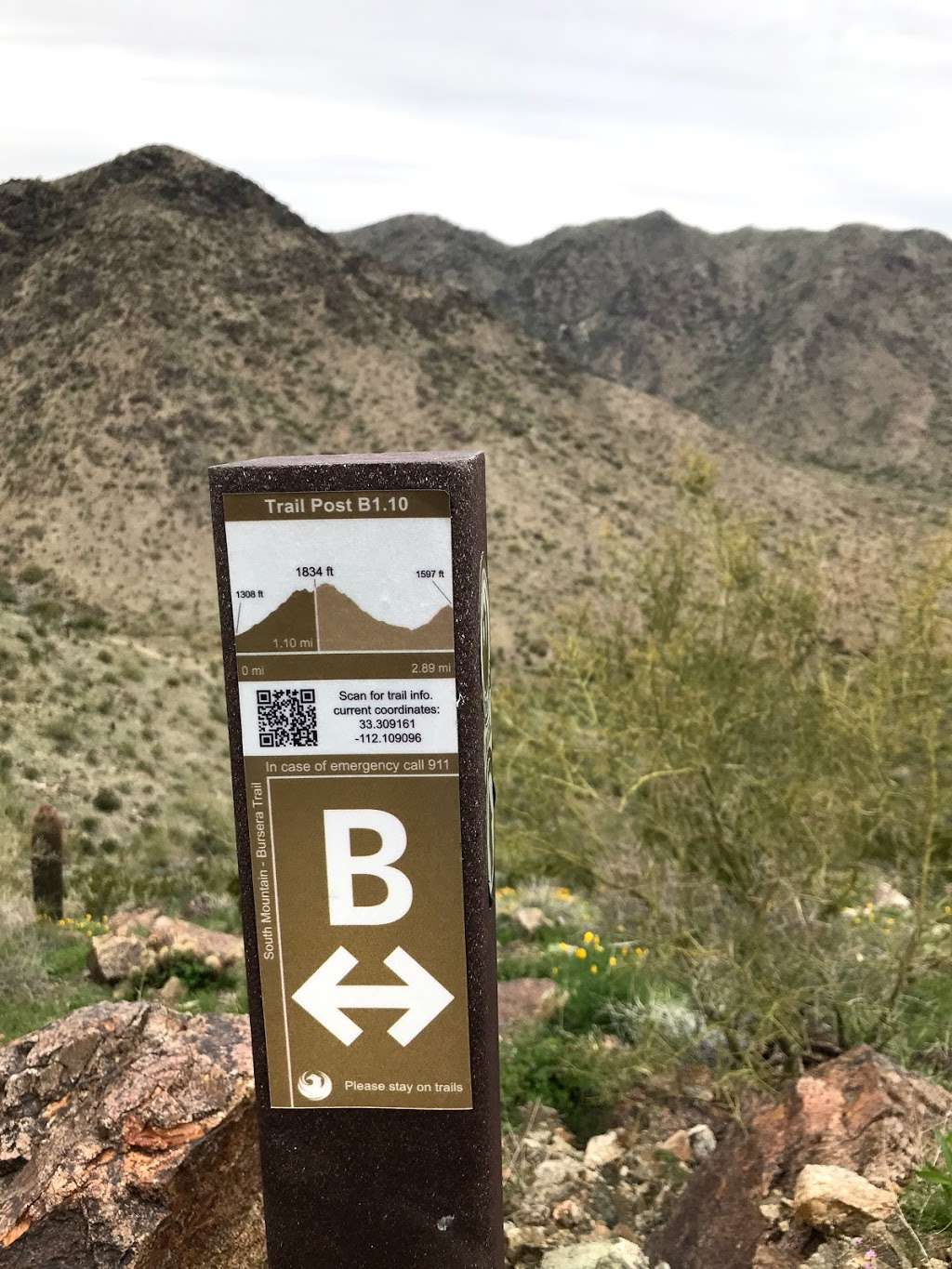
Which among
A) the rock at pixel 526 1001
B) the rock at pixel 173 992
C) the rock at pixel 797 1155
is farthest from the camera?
the rock at pixel 173 992

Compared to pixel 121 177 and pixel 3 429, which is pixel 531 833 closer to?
pixel 3 429

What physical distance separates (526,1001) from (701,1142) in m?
1.38

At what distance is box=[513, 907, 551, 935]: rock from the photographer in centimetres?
697

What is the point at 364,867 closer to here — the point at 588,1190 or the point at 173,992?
the point at 588,1190

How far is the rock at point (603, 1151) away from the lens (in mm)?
3992

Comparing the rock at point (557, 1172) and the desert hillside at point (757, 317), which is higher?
the desert hillside at point (757, 317)

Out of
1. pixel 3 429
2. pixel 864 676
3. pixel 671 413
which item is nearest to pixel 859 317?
pixel 671 413

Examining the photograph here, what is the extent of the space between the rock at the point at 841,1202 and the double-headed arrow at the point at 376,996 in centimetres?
125

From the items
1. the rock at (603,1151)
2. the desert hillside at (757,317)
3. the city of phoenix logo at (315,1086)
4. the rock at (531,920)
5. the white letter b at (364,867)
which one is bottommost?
the rock at (531,920)

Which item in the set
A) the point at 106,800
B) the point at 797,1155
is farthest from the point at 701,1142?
the point at 106,800

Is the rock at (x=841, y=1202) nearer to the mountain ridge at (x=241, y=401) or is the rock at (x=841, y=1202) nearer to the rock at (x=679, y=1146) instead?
the rock at (x=679, y=1146)

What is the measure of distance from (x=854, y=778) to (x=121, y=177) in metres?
42.7

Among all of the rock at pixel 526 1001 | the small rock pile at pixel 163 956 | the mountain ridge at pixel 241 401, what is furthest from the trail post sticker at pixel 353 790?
the mountain ridge at pixel 241 401

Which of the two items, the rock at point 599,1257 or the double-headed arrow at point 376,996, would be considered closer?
the double-headed arrow at point 376,996
